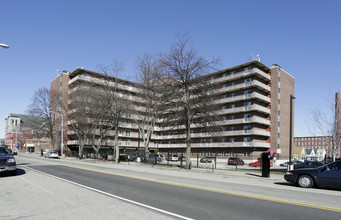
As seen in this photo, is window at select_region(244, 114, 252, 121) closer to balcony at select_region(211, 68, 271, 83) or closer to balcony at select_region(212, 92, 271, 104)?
balcony at select_region(212, 92, 271, 104)

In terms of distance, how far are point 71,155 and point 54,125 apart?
8.76 meters

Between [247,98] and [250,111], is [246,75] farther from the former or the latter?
[250,111]

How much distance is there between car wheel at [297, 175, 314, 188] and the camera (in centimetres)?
1267

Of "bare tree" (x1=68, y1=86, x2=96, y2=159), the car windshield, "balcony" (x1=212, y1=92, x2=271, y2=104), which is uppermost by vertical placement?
"balcony" (x1=212, y1=92, x2=271, y2=104)

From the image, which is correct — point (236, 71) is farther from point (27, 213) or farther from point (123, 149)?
point (27, 213)

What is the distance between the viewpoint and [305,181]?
42.2ft

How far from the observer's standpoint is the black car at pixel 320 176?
11.9m

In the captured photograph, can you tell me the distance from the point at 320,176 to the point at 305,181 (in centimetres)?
77

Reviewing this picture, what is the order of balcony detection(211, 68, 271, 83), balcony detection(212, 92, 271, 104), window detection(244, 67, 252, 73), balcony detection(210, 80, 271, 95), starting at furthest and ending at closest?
window detection(244, 67, 252, 73) < balcony detection(211, 68, 271, 83) < balcony detection(210, 80, 271, 95) < balcony detection(212, 92, 271, 104)

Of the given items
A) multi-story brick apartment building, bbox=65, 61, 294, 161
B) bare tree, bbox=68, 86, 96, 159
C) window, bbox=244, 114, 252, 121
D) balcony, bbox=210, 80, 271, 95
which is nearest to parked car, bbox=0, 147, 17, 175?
bare tree, bbox=68, 86, 96, 159

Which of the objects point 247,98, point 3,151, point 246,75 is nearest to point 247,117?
point 247,98

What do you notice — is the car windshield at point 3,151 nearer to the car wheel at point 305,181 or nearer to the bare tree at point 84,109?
the car wheel at point 305,181

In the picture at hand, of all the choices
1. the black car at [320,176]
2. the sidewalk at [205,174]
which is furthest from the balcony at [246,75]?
the black car at [320,176]

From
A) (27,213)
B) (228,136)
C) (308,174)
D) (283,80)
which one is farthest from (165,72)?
(283,80)
